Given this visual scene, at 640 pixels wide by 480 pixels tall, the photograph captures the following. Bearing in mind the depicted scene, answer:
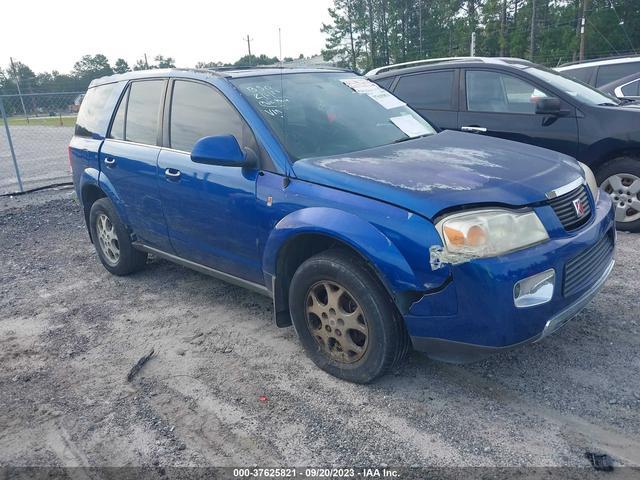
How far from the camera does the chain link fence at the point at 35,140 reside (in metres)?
11.1

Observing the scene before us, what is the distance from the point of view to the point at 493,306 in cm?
265

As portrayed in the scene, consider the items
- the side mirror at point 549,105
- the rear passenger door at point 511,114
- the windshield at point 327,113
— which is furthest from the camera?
the rear passenger door at point 511,114

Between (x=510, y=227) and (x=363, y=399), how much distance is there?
1244 millimetres

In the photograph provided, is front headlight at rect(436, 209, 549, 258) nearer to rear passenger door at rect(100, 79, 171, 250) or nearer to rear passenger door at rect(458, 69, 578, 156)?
rear passenger door at rect(100, 79, 171, 250)

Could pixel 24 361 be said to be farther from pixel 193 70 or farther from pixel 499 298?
pixel 499 298

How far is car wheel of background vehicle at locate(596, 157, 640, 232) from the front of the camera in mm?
5559

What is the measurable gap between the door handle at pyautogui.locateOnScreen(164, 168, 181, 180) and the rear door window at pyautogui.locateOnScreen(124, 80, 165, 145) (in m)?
0.38

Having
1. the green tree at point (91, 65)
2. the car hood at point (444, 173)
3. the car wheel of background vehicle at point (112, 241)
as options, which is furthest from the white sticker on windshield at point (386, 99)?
the green tree at point (91, 65)

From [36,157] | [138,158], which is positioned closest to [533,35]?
[36,157]

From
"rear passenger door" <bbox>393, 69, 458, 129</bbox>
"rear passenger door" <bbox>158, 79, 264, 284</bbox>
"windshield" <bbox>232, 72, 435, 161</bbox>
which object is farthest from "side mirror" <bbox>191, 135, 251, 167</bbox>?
"rear passenger door" <bbox>393, 69, 458, 129</bbox>

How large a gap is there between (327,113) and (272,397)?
6.36ft

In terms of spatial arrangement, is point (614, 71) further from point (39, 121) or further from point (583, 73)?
point (39, 121)

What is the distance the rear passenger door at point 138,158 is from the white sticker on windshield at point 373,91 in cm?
150

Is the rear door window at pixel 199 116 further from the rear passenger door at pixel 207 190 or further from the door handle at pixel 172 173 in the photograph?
the door handle at pixel 172 173
